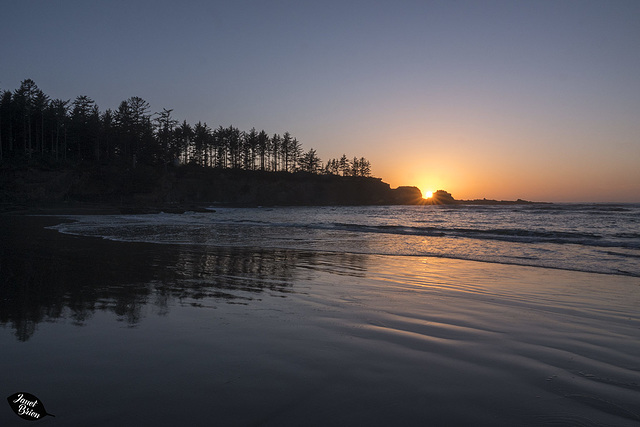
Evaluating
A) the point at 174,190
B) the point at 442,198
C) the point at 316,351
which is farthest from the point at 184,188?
the point at 442,198

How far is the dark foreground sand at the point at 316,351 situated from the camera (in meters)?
2.67

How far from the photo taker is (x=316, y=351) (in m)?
3.82

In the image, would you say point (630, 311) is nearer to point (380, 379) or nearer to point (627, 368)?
point (627, 368)

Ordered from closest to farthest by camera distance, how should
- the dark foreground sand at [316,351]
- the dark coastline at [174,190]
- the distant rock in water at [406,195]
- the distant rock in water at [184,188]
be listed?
the dark foreground sand at [316,351] → the dark coastline at [174,190] → the distant rock in water at [184,188] → the distant rock in water at [406,195]

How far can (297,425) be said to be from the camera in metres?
2.44

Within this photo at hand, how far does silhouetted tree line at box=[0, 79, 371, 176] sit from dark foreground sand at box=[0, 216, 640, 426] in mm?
64960

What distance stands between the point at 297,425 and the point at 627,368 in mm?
3470

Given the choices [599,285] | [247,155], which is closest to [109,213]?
[599,285]

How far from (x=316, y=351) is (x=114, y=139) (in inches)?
3350

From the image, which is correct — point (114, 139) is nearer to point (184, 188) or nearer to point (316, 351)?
point (184, 188)

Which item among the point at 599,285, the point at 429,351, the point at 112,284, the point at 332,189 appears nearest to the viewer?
the point at 429,351

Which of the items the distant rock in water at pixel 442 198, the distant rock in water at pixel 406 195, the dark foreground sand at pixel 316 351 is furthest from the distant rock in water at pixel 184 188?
the dark foreground sand at pixel 316 351

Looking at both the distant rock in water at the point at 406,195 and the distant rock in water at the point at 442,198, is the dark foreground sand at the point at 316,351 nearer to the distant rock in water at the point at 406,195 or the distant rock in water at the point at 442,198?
the distant rock in water at the point at 406,195

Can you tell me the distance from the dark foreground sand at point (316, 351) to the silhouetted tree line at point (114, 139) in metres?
65.0
